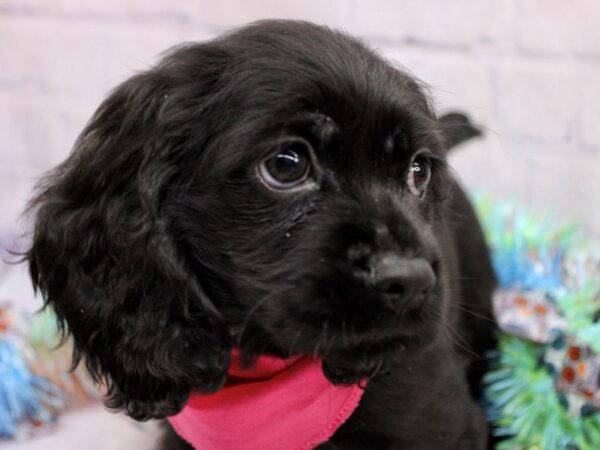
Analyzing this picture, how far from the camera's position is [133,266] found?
1.12m

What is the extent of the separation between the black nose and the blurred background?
105cm

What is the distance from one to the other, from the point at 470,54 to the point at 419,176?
3.52ft

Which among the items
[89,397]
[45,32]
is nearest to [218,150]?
[89,397]

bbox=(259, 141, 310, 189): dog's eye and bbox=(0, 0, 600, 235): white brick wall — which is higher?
bbox=(259, 141, 310, 189): dog's eye

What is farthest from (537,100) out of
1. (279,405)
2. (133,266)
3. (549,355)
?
(133,266)

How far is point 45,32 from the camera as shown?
2.47 m

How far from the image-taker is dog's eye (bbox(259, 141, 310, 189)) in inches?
41.9

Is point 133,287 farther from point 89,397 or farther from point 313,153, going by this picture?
point 89,397

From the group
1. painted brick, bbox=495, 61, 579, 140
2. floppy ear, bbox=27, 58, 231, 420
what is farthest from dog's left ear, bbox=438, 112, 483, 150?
floppy ear, bbox=27, 58, 231, 420

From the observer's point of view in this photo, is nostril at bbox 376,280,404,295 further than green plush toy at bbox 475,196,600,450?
No

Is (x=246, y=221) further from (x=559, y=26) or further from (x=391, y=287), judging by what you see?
(x=559, y=26)

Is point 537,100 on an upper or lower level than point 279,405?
upper

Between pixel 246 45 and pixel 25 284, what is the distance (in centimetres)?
124

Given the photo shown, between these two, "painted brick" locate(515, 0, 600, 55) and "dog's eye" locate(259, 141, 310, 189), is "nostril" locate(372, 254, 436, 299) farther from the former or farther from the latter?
"painted brick" locate(515, 0, 600, 55)
